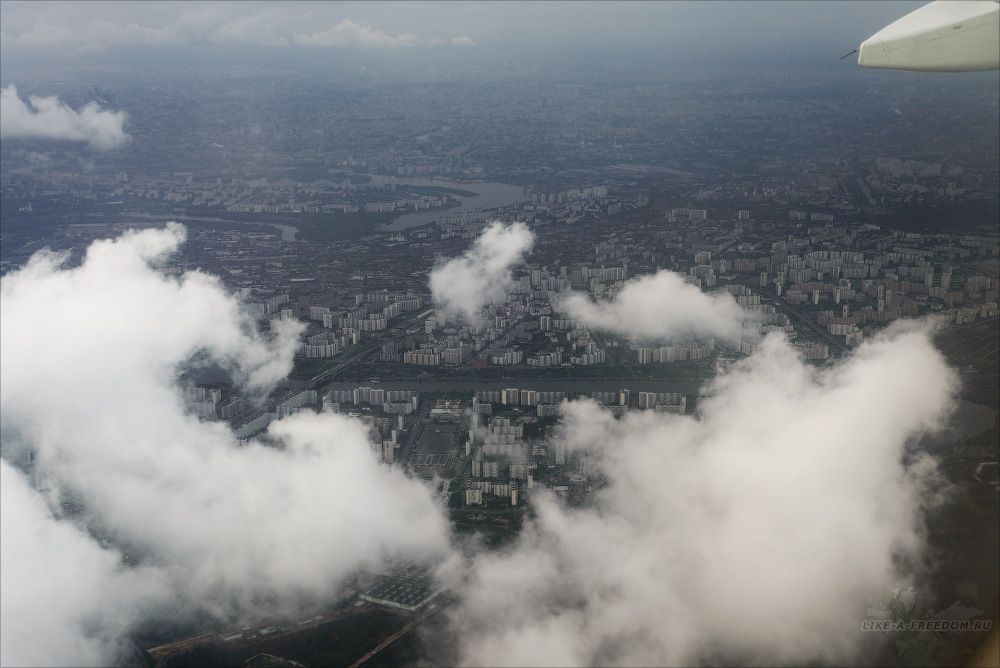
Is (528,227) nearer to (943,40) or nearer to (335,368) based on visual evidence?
(335,368)

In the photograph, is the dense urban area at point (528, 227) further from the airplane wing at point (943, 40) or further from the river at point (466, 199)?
the airplane wing at point (943, 40)

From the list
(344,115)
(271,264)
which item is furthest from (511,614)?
(344,115)

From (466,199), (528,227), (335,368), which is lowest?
(335,368)

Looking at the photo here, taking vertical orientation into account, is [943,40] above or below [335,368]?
above

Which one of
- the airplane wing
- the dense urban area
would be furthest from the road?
the airplane wing

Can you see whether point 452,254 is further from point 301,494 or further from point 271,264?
point 301,494

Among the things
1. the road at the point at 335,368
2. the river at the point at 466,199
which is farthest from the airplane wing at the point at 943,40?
the river at the point at 466,199

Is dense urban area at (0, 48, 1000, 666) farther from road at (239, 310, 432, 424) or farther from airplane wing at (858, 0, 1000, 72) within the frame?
airplane wing at (858, 0, 1000, 72)

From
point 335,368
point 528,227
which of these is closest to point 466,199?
point 528,227
